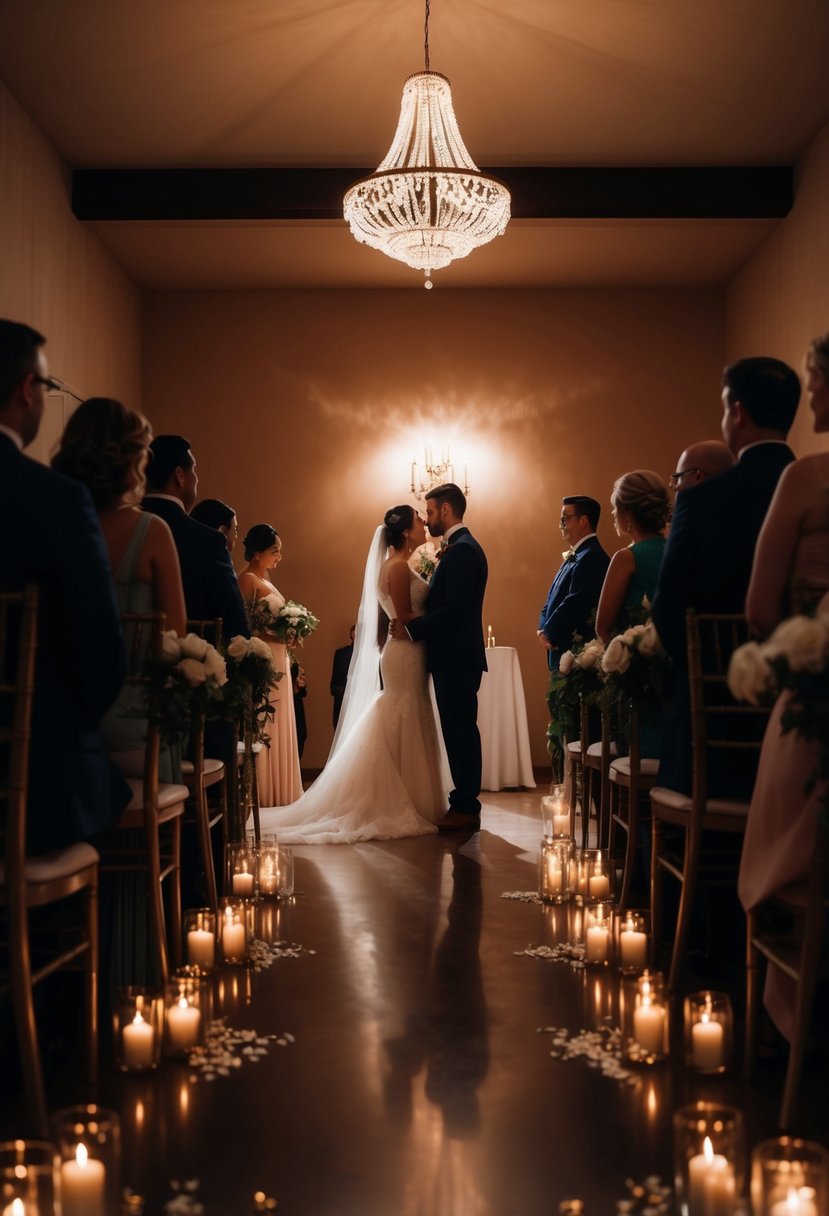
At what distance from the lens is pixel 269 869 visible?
454cm

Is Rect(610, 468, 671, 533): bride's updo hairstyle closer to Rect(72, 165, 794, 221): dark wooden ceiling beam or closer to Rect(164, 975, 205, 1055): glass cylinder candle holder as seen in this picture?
Rect(164, 975, 205, 1055): glass cylinder candle holder

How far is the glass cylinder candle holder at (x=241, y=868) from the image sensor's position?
169 inches

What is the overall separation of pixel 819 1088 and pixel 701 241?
7.20 metres

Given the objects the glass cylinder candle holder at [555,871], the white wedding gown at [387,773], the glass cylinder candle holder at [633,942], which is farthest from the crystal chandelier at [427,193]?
the glass cylinder candle holder at [633,942]

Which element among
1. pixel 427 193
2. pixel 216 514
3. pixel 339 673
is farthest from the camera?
pixel 339 673

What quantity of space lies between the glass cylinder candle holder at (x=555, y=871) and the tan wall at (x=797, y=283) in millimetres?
3941

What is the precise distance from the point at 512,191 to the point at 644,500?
394 centimetres

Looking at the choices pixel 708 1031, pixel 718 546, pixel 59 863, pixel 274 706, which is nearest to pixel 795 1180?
pixel 708 1031

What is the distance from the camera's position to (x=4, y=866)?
2.29 m

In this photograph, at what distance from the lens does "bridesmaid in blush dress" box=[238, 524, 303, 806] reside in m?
7.21

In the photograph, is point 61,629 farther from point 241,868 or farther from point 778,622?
point 241,868

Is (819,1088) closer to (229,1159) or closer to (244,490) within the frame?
(229,1159)

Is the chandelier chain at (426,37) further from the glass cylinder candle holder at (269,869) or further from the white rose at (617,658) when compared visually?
the glass cylinder candle holder at (269,869)

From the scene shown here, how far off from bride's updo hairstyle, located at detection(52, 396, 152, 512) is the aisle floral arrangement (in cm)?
173
